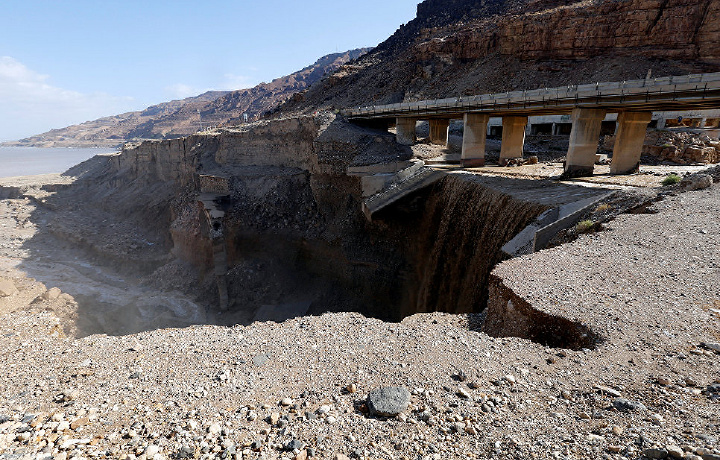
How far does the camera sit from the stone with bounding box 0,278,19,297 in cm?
1842

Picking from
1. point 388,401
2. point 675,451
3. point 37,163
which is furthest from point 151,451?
point 37,163

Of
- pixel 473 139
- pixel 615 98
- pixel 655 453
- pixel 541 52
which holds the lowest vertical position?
pixel 655 453

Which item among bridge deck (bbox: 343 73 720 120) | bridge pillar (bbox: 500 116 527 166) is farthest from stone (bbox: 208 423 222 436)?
bridge pillar (bbox: 500 116 527 166)

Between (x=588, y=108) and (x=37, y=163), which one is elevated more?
(x=588, y=108)

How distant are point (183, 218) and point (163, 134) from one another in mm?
112502

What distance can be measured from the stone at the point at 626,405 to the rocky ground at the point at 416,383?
0.01 m

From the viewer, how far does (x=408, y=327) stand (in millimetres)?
6016

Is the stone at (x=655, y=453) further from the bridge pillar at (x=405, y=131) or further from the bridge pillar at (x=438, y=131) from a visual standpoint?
the bridge pillar at (x=438, y=131)

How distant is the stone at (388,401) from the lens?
3814 millimetres

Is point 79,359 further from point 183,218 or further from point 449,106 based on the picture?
point 183,218

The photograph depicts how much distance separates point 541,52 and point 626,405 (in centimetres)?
4137

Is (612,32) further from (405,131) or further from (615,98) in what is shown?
(615,98)

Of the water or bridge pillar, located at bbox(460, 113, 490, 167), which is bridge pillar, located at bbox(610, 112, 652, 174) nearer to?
bridge pillar, located at bbox(460, 113, 490, 167)

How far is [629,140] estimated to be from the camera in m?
15.0
